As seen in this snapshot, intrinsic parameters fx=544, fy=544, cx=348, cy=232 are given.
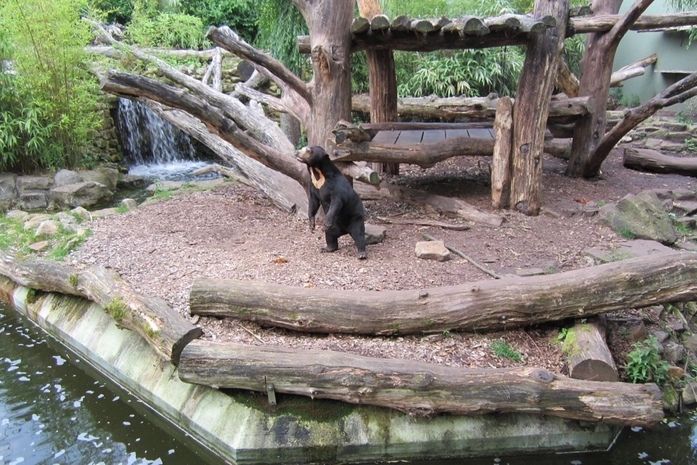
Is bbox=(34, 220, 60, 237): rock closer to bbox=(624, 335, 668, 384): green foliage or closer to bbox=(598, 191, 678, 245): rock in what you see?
bbox=(624, 335, 668, 384): green foliage

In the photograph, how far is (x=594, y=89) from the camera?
278 inches

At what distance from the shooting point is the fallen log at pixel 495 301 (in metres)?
3.62

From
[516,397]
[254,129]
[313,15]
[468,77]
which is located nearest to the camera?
[516,397]

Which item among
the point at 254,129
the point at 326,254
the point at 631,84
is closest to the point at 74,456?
the point at 326,254

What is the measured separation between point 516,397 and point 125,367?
281 centimetres

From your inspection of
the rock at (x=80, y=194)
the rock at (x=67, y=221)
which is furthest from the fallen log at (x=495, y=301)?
the rock at (x=80, y=194)

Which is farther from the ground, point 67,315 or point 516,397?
point 516,397

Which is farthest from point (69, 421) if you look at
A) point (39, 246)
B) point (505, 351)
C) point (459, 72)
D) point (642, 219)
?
point (459, 72)

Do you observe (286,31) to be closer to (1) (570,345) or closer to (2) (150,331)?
(2) (150,331)

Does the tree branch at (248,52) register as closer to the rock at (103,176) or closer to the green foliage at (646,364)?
the green foliage at (646,364)

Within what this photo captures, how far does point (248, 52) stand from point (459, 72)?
6593 mm

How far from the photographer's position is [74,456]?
3.38 meters

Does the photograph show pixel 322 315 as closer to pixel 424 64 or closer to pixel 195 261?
pixel 195 261

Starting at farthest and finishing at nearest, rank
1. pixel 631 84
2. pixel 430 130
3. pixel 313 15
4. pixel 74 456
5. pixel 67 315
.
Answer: pixel 631 84, pixel 430 130, pixel 313 15, pixel 67 315, pixel 74 456
